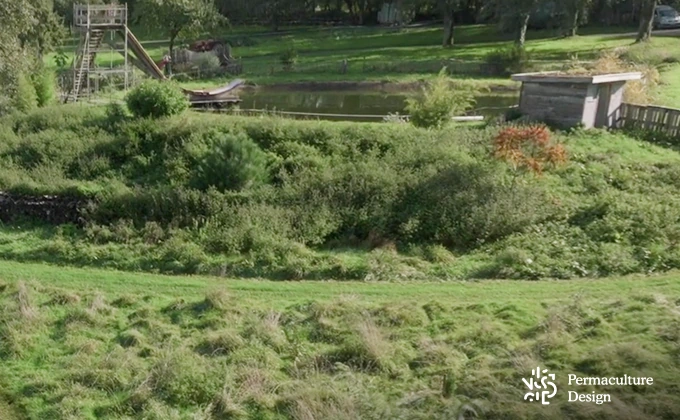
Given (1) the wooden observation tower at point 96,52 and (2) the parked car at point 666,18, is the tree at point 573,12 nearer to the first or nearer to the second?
(2) the parked car at point 666,18

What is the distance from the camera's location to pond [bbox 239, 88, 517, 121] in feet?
→ 96.5

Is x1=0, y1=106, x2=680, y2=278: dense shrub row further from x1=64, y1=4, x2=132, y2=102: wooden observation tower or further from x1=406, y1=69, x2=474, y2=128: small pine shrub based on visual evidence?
x1=64, y1=4, x2=132, y2=102: wooden observation tower

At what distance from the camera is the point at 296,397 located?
32.2 ft

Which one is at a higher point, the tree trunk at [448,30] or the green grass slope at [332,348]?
the tree trunk at [448,30]

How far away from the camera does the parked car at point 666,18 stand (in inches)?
1865

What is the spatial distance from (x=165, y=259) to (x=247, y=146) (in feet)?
13.6

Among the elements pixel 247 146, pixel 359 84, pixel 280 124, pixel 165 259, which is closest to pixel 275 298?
pixel 165 259

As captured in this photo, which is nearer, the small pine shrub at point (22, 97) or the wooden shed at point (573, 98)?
the wooden shed at point (573, 98)

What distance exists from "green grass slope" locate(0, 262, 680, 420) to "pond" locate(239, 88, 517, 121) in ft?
48.0

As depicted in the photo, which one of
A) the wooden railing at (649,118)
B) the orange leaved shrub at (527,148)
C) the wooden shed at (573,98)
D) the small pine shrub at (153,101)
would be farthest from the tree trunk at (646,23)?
the small pine shrub at (153,101)

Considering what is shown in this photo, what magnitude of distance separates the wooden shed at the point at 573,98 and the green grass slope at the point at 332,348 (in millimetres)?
8259

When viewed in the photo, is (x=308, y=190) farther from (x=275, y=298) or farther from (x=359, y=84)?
(x=359, y=84)

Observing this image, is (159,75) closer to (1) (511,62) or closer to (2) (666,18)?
(1) (511,62)

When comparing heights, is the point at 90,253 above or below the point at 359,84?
below
